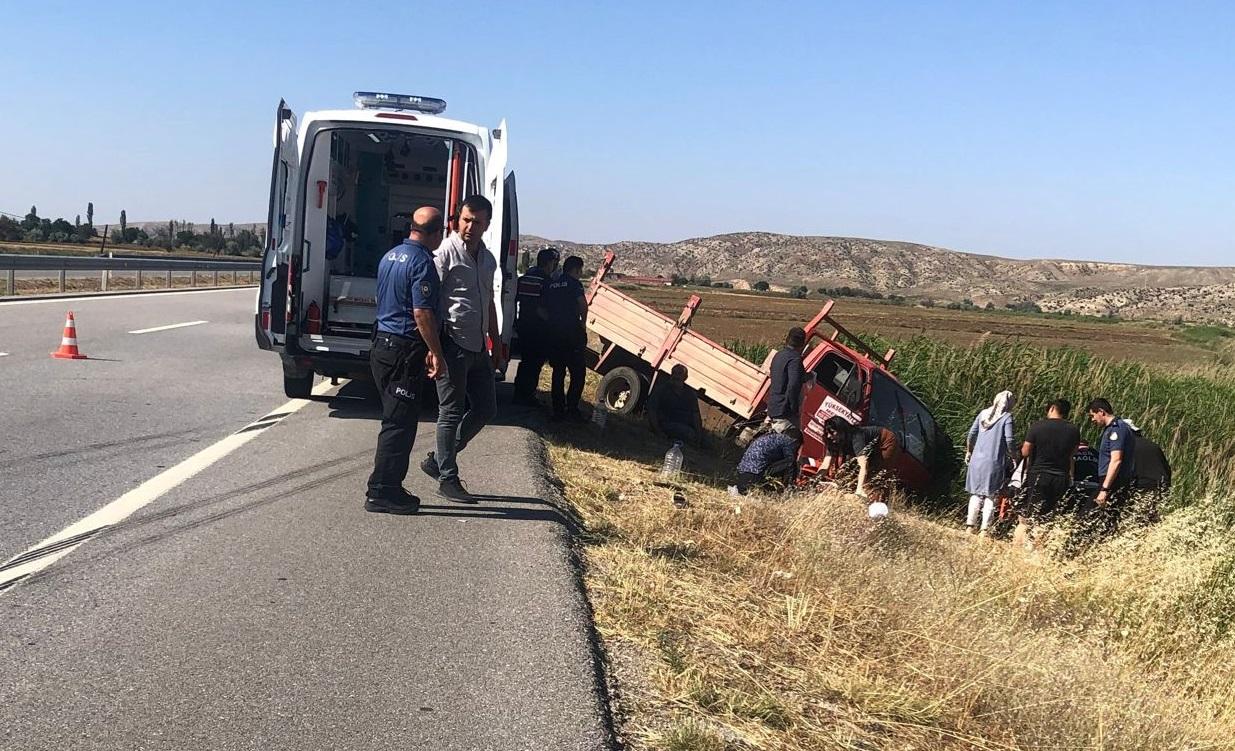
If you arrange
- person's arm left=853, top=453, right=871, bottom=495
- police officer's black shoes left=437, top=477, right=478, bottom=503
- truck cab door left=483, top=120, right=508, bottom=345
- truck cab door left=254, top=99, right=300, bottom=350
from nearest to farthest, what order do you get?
1. police officer's black shoes left=437, top=477, right=478, bottom=503
2. truck cab door left=483, top=120, right=508, bottom=345
3. truck cab door left=254, top=99, right=300, bottom=350
4. person's arm left=853, top=453, right=871, bottom=495

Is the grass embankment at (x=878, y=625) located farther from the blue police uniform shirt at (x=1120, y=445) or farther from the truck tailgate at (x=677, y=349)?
the truck tailgate at (x=677, y=349)

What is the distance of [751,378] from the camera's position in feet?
52.1

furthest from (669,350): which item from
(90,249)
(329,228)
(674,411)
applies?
(90,249)

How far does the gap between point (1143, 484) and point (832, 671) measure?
9574mm

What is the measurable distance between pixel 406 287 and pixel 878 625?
309cm

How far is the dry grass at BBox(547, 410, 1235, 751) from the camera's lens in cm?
420

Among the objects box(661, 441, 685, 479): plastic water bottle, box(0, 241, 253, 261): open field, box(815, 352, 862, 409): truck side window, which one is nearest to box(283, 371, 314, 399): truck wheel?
box(661, 441, 685, 479): plastic water bottle

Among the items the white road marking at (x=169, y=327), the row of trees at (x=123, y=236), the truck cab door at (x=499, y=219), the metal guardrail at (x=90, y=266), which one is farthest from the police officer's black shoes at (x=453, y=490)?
the row of trees at (x=123, y=236)

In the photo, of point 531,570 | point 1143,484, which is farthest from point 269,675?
point 1143,484

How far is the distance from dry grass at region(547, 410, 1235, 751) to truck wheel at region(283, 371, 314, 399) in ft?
8.35

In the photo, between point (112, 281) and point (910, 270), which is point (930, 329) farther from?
point (910, 270)

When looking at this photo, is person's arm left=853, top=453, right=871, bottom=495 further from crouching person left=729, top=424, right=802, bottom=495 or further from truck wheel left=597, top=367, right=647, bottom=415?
truck wheel left=597, top=367, right=647, bottom=415

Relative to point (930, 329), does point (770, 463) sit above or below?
below

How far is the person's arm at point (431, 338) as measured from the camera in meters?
6.21
